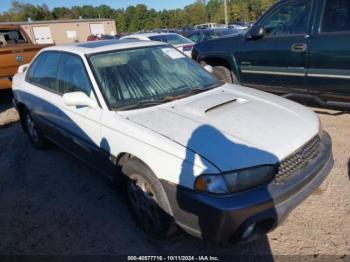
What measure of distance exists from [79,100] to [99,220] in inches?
47.2

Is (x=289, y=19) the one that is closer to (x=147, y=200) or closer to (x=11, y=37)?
(x=147, y=200)

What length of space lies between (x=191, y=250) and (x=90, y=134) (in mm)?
1499

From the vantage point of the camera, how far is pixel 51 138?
4.66m

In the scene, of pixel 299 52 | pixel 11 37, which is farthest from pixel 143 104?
pixel 11 37

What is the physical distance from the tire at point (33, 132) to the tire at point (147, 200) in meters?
2.56

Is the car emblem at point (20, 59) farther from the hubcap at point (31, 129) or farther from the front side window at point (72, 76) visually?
the front side window at point (72, 76)

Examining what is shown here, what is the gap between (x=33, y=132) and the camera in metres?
5.33

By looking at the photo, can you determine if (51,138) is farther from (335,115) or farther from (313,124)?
(335,115)

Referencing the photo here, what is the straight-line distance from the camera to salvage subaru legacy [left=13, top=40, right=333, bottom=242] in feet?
7.83

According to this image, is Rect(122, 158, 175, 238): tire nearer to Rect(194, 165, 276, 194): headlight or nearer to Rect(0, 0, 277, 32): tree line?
Rect(194, 165, 276, 194): headlight

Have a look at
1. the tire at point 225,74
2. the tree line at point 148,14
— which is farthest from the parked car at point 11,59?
the tree line at point 148,14

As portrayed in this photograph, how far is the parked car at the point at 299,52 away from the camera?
4.60 m

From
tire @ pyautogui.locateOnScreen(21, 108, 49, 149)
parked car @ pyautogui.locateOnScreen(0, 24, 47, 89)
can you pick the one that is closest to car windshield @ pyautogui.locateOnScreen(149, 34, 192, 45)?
parked car @ pyautogui.locateOnScreen(0, 24, 47, 89)

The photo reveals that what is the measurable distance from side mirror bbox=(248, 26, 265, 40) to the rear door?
90 centimetres
